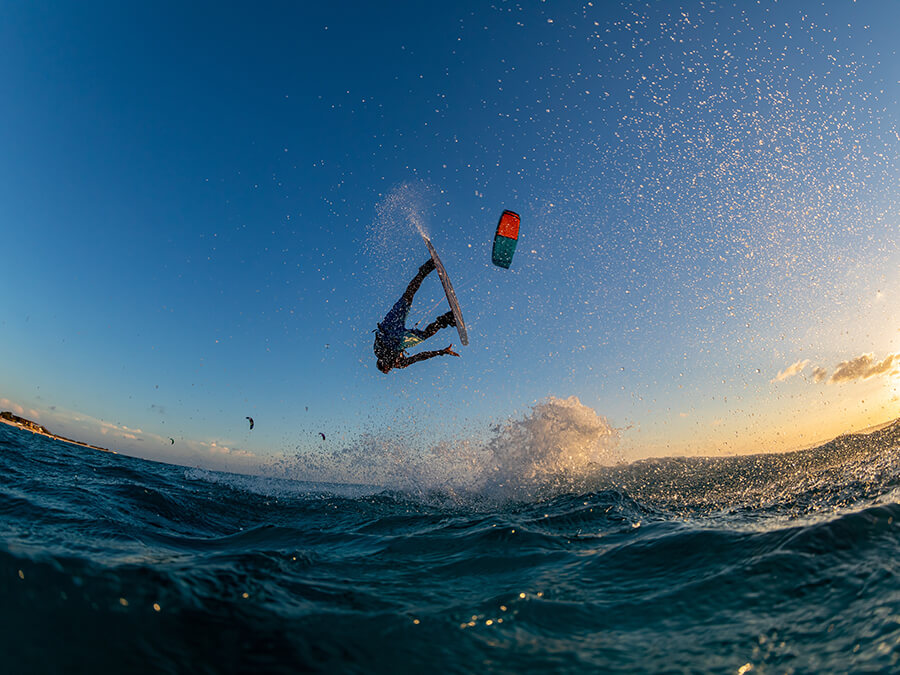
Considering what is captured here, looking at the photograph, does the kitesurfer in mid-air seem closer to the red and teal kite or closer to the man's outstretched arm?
the man's outstretched arm

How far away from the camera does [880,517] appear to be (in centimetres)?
483

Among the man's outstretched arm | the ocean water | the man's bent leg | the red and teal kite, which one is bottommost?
the ocean water

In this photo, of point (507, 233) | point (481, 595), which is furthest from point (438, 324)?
point (481, 595)

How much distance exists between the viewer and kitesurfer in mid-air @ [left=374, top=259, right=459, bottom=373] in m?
11.8

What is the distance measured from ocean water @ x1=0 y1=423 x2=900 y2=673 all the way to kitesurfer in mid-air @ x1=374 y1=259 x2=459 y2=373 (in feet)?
18.8

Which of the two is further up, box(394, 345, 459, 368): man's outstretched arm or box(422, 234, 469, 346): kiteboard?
box(422, 234, 469, 346): kiteboard

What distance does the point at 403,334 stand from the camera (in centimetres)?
1189

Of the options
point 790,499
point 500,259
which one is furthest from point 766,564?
point 500,259

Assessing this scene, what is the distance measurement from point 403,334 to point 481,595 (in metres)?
8.00

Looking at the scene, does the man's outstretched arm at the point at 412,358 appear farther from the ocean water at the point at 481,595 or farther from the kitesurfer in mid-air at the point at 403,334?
the ocean water at the point at 481,595

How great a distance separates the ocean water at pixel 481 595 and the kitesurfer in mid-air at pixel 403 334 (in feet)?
18.8

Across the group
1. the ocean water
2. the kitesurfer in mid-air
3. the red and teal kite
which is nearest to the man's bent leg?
the kitesurfer in mid-air

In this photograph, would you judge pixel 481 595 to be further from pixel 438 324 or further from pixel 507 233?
pixel 507 233

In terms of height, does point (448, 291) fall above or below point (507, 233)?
below
